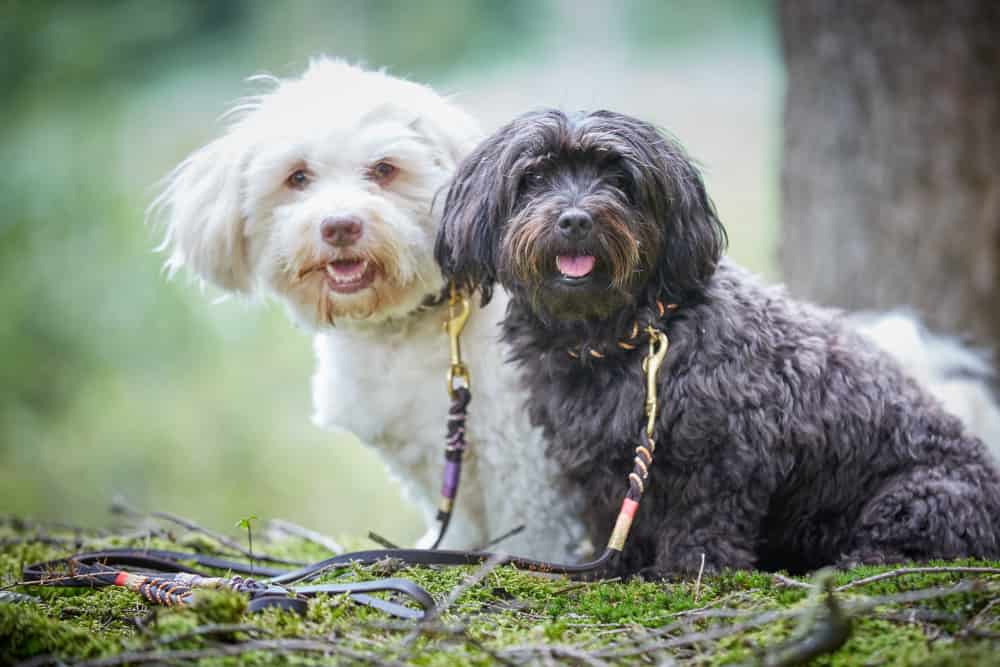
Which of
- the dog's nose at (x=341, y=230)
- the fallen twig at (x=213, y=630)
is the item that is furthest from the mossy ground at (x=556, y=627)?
the dog's nose at (x=341, y=230)

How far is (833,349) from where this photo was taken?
3332mm

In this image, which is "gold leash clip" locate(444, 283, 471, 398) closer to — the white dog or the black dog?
the white dog

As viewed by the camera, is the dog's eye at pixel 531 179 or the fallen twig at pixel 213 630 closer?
the fallen twig at pixel 213 630

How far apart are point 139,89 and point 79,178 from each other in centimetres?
114

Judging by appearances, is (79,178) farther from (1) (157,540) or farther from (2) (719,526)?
(2) (719,526)

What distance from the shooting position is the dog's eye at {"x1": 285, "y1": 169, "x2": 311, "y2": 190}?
3668 millimetres

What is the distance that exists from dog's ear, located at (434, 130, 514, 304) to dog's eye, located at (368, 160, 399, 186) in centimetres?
40

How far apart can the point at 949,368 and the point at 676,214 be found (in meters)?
2.41

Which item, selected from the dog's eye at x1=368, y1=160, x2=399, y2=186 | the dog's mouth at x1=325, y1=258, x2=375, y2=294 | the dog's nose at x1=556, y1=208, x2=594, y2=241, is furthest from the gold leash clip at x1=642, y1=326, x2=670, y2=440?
the dog's eye at x1=368, y1=160, x2=399, y2=186

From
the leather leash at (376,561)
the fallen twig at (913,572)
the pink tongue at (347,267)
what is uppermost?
the pink tongue at (347,267)

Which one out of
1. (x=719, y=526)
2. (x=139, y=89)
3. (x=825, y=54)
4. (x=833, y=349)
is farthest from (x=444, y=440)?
(x=139, y=89)

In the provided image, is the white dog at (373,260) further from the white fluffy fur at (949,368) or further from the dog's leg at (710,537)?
the white fluffy fur at (949,368)

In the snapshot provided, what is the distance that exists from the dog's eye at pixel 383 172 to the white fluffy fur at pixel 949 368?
2261mm

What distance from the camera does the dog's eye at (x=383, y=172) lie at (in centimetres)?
363
